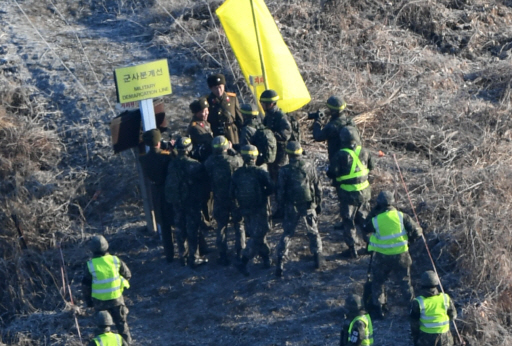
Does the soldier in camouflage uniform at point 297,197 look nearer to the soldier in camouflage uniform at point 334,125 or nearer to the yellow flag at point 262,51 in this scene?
the soldier in camouflage uniform at point 334,125

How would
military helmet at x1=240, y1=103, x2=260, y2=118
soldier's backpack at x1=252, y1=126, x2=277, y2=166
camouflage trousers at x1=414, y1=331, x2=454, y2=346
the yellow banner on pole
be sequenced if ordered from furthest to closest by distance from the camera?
1. military helmet at x1=240, y1=103, x2=260, y2=118
2. the yellow banner on pole
3. soldier's backpack at x1=252, y1=126, x2=277, y2=166
4. camouflage trousers at x1=414, y1=331, x2=454, y2=346

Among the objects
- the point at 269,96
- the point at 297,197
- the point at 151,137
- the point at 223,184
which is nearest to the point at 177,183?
the point at 223,184

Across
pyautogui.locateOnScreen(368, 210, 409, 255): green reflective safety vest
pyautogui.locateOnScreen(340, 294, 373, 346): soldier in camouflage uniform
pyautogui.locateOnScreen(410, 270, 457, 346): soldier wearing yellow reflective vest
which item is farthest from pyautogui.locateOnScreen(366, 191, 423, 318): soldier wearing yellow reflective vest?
pyautogui.locateOnScreen(340, 294, 373, 346): soldier in camouflage uniform

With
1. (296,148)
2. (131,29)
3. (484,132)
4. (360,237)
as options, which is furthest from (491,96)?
(131,29)

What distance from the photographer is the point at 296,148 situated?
11016mm

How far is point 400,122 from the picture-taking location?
14.7m

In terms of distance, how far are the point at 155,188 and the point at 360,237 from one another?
303 centimetres

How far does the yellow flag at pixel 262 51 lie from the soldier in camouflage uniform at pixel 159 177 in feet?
7.67

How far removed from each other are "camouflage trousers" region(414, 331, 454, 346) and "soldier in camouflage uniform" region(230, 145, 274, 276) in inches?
107

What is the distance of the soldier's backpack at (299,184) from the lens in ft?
36.2

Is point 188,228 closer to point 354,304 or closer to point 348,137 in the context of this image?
point 348,137

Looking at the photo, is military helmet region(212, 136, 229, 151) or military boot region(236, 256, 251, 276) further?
military boot region(236, 256, 251, 276)

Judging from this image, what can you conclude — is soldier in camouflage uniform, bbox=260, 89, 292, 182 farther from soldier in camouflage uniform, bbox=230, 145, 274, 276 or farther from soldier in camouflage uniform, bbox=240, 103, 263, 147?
soldier in camouflage uniform, bbox=230, 145, 274, 276

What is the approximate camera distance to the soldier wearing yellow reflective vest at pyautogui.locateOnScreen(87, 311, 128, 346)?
9.30m
